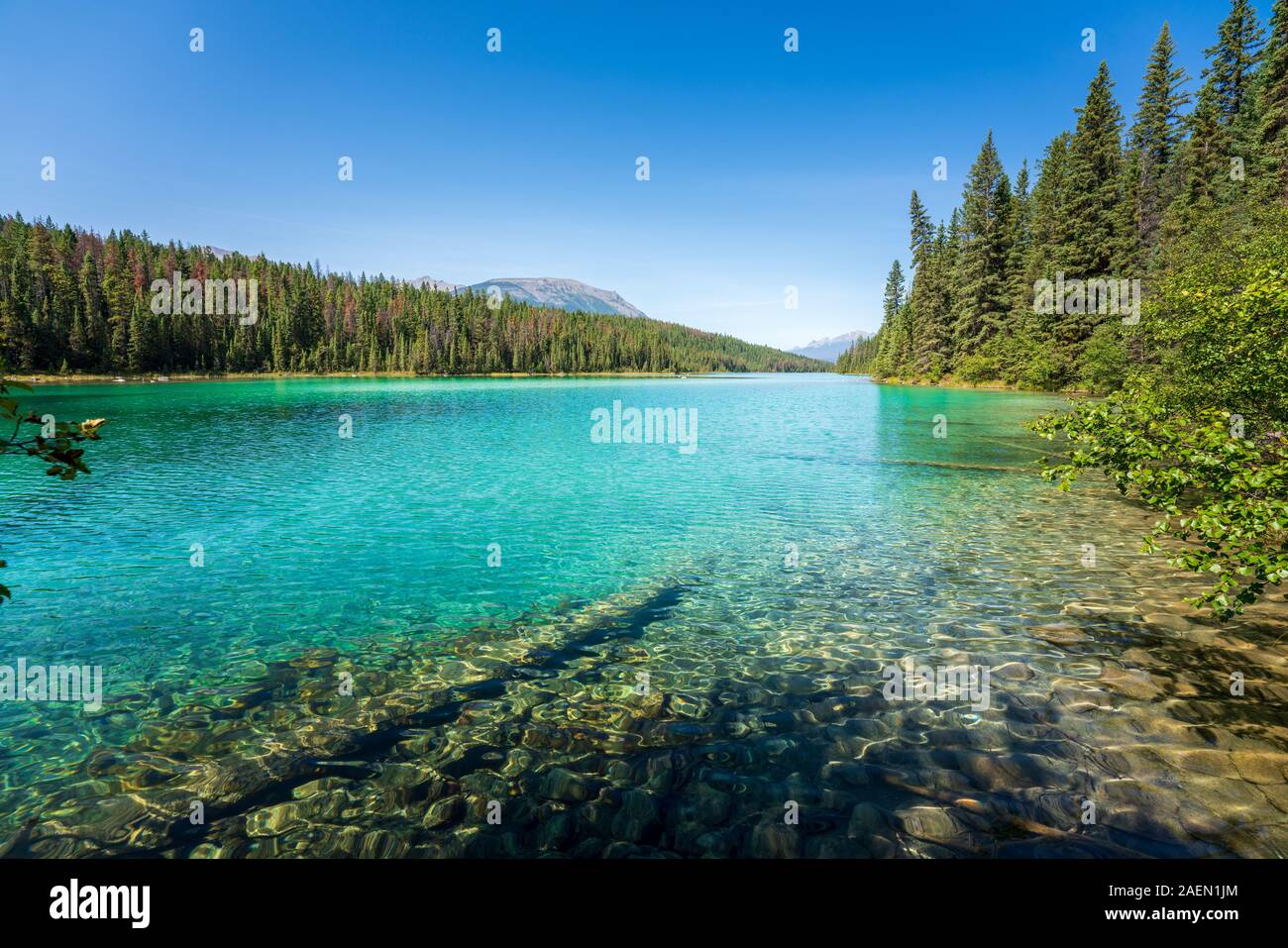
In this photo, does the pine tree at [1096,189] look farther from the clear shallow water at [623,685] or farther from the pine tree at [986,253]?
the clear shallow water at [623,685]

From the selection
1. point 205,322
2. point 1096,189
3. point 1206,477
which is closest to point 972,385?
point 1096,189

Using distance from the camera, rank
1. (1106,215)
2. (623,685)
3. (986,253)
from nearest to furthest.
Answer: (623,685) < (1106,215) < (986,253)

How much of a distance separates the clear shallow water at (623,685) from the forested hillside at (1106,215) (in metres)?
30.6

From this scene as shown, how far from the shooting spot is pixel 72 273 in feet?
421

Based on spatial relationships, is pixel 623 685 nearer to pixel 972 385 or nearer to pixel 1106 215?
pixel 1106 215

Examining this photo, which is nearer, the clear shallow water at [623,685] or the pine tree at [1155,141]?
the clear shallow water at [623,685]

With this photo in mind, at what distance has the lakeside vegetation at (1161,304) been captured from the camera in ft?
25.3

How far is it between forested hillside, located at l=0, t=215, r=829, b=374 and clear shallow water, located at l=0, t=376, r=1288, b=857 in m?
115

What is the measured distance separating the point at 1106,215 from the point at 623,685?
80.6 m

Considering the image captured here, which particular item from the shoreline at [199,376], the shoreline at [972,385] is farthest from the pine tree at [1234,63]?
the shoreline at [199,376]

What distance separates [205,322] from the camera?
144375 millimetres

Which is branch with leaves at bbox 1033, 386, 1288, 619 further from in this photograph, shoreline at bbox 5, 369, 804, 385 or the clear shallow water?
shoreline at bbox 5, 369, 804, 385

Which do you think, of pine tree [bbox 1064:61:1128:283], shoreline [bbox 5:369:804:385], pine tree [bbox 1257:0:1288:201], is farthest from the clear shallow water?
shoreline [bbox 5:369:804:385]
